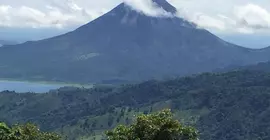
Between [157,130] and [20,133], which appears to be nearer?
[157,130]

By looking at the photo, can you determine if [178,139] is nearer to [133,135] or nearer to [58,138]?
[133,135]

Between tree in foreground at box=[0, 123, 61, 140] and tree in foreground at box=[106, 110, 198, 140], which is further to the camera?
tree in foreground at box=[0, 123, 61, 140]

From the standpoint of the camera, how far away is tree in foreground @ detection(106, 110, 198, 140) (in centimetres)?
4028

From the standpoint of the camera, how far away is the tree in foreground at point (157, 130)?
40.3 m

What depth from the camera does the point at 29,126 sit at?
45219 millimetres

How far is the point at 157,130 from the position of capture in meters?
40.1

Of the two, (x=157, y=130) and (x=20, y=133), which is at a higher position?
(x=157, y=130)

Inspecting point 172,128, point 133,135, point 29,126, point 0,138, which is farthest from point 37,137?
point 172,128

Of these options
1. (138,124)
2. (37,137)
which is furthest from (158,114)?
(37,137)

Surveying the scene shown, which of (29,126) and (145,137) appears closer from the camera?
(145,137)

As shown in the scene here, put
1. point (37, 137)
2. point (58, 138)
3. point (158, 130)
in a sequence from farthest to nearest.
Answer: point (58, 138), point (37, 137), point (158, 130)

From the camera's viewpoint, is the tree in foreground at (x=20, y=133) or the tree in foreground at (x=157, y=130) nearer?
the tree in foreground at (x=157, y=130)

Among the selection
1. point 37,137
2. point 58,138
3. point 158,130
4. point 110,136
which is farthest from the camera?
point 58,138

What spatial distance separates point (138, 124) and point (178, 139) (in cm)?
343
